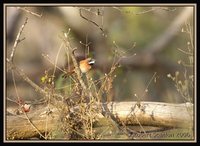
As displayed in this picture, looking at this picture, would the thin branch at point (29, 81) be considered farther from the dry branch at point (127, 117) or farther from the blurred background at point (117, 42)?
the dry branch at point (127, 117)

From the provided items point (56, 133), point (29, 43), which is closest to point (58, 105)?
point (56, 133)

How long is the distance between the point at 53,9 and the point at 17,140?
4.36 feet

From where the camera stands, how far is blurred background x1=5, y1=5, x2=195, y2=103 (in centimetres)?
607

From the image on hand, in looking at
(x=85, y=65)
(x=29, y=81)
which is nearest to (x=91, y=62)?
(x=85, y=65)

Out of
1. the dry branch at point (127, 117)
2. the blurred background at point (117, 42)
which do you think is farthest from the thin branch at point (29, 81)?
the dry branch at point (127, 117)

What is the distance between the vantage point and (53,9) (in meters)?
6.12

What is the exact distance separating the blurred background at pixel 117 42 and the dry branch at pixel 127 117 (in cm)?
8

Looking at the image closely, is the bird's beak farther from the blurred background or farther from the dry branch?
the dry branch

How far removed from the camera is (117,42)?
616 cm

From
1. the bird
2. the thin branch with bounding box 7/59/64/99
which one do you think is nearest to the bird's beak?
the bird

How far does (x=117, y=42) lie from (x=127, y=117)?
2.46ft

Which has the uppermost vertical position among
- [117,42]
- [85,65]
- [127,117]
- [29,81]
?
[117,42]

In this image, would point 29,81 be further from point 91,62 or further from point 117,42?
point 117,42

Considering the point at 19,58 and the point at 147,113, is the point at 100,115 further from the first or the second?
the point at 19,58
